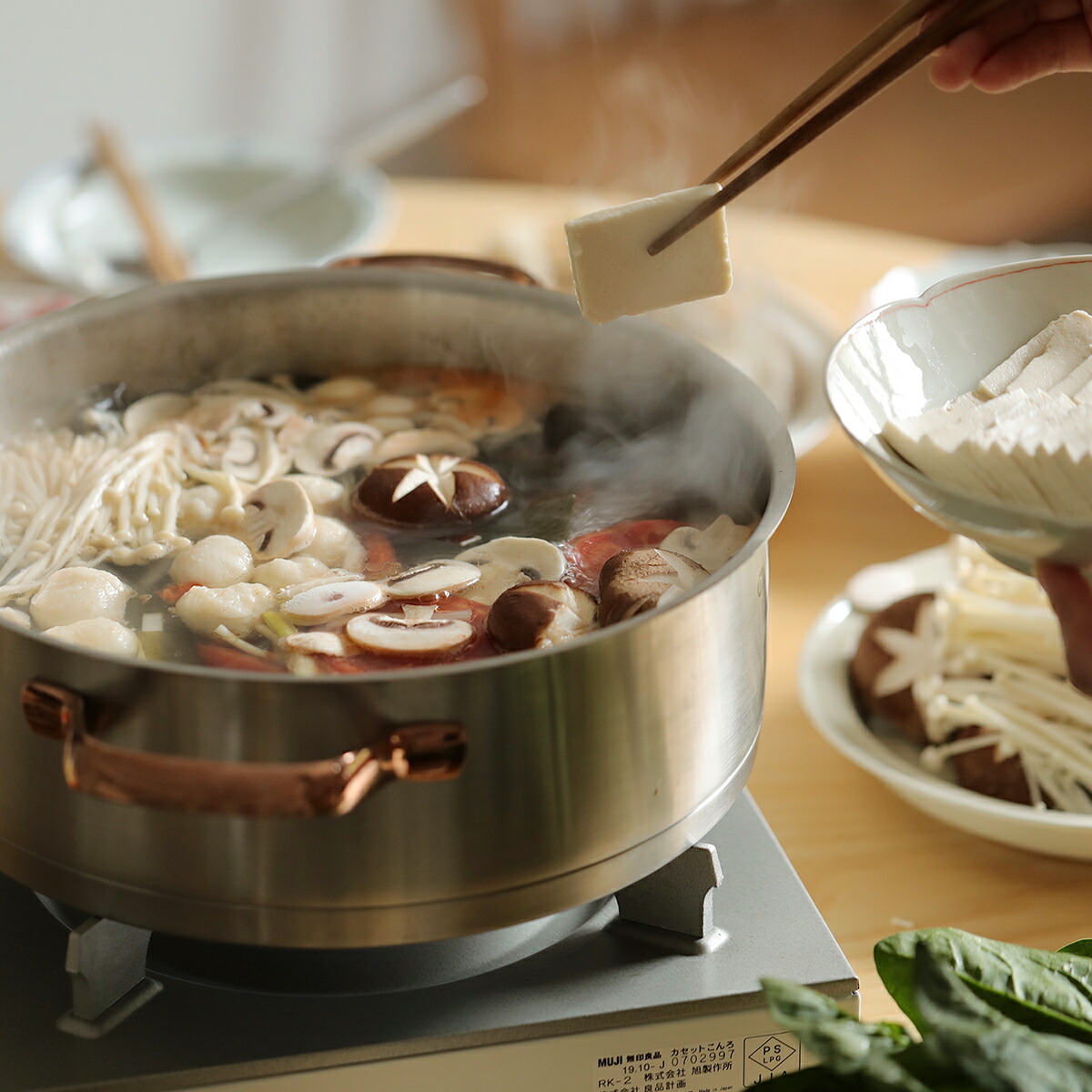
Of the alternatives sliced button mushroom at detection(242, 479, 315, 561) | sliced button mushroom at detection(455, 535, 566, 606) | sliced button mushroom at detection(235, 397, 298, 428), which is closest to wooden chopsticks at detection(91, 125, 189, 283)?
sliced button mushroom at detection(235, 397, 298, 428)

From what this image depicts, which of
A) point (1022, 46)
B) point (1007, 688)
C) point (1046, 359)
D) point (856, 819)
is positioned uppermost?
point (1022, 46)

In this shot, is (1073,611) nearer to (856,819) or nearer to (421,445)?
(856,819)

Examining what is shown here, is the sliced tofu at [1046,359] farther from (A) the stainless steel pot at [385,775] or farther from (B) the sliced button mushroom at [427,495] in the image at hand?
(B) the sliced button mushroom at [427,495]

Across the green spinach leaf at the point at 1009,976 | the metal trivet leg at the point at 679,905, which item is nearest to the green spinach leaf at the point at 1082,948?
the green spinach leaf at the point at 1009,976

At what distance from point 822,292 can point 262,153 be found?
119cm

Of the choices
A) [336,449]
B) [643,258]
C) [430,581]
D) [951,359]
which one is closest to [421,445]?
[336,449]

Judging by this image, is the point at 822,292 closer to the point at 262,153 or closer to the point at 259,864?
the point at 262,153

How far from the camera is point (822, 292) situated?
239cm

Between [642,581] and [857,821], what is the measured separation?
53 centimetres

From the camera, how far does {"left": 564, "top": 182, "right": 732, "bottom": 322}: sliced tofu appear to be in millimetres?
923

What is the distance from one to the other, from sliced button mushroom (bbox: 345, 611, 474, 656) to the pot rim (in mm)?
15

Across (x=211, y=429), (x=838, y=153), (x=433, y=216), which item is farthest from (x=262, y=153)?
(x=838, y=153)

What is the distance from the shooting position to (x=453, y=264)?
1286mm

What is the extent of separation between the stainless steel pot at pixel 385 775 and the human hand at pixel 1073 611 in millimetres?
208
